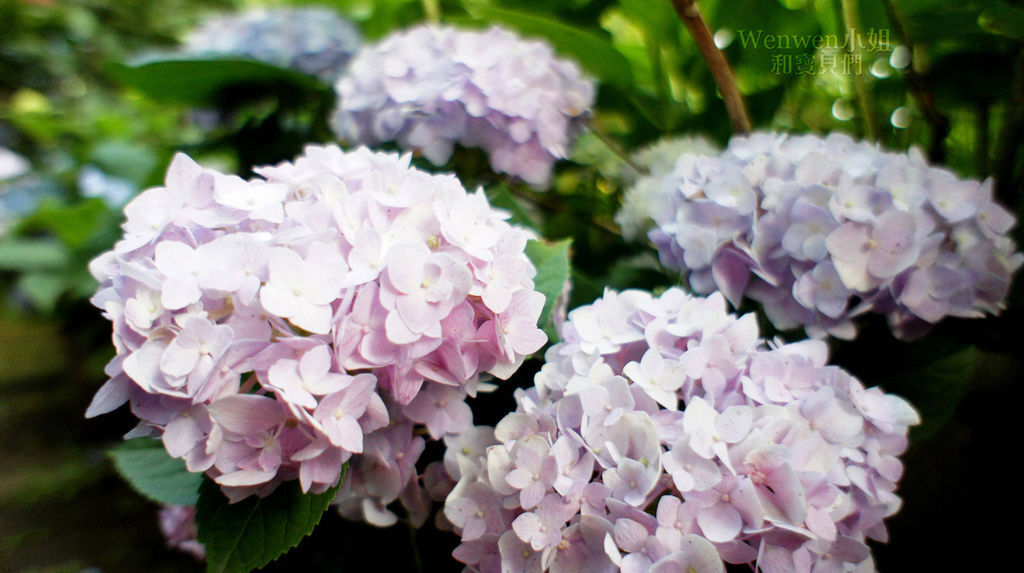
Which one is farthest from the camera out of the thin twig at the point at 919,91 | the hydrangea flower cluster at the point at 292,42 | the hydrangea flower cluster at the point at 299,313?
the hydrangea flower cluster at the point at 292,42

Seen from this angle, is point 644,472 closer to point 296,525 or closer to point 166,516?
point 296,525

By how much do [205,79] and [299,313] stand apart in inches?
22.9

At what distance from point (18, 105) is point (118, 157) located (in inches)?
48.3

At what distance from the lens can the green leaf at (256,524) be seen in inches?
12.5

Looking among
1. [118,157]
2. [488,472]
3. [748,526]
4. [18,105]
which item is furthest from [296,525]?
[18,105]

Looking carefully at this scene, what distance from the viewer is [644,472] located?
285 mm

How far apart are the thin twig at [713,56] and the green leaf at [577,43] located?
0.57 ft

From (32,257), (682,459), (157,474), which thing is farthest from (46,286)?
(682,459)

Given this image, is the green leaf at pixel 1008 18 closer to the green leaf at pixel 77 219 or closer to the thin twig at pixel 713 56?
the thin twig at pixel 713 56

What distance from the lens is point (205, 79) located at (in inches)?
28.3

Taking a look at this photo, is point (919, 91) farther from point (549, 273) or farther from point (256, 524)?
point (256, 524)

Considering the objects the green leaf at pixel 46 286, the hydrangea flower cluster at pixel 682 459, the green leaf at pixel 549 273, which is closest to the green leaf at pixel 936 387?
the hydrangea flower cluster at pixel 682 459

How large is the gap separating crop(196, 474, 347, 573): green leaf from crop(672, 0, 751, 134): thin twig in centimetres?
39

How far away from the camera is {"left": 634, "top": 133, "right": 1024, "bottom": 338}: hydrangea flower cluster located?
0.38 m
